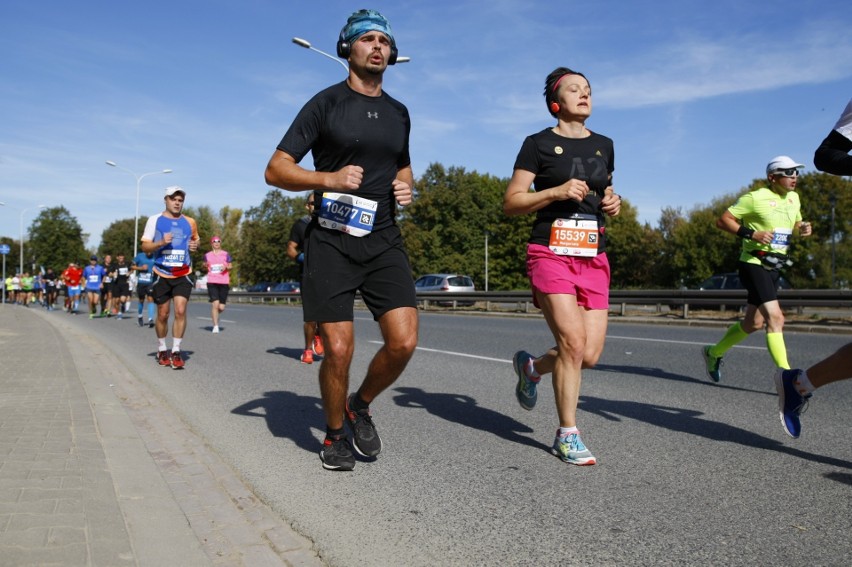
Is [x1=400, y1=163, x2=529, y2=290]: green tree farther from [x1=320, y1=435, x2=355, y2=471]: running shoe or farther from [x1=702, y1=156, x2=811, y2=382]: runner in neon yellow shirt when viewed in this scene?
[x1=320, y1=435, x2=355, y2=471]: running shoe

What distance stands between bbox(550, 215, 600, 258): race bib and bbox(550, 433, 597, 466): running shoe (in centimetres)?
102

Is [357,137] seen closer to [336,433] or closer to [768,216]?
[336,433]

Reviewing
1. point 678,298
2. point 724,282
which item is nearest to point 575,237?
point 678,298

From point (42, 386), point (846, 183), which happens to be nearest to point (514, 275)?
point (846, 183)

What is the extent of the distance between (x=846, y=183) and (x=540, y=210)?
2102 inches

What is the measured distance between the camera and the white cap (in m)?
6.41

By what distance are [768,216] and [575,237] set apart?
300 cm

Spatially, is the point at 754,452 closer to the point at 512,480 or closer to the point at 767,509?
the point at 767,509

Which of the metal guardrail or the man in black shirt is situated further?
the metal guardrail

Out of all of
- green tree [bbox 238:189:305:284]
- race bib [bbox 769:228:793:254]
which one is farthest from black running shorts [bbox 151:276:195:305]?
green tree [bbox 238:189:305:284]

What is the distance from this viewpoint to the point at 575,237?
4395mm

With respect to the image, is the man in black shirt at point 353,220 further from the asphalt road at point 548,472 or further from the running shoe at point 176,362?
the running shoe at point 176,362

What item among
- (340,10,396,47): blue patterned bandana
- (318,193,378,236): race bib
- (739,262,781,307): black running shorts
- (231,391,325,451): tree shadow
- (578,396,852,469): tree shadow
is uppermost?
(340,10,396,47): blue patterned bandana

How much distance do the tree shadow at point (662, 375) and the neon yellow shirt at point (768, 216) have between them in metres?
1.18
